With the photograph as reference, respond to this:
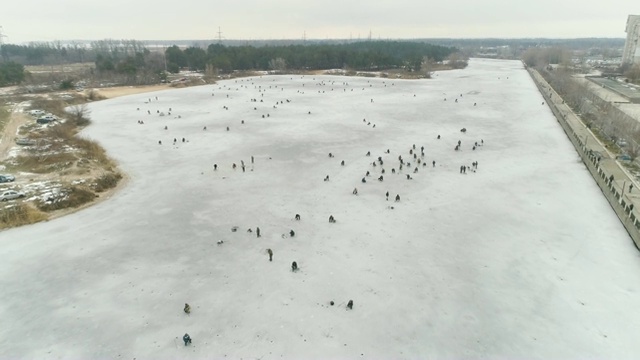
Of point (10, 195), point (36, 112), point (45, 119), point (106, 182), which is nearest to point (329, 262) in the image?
point (106, 182)

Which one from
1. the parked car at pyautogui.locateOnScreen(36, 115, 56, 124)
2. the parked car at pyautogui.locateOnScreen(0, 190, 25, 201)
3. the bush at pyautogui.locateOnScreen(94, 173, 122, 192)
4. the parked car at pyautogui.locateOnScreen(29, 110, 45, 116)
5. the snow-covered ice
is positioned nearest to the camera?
the snow-covered ice

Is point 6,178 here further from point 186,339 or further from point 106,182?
point 186,339

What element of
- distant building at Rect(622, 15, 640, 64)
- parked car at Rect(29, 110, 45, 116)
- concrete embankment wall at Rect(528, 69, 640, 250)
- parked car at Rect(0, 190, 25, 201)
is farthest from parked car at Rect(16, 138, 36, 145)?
distant building at Rect(622, 15, 640, 64)

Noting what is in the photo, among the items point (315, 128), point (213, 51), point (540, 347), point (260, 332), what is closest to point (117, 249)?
point (260, 332)

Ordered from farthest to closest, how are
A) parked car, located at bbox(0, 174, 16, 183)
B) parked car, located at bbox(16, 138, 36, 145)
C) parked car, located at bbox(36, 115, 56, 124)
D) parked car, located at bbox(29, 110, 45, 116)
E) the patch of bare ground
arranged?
parked car, located at bbox(29, 110, 45, 116)
parked car, located at bbox(36, 115, 56, 124)
parked car, located at bbox(16, 138, 36, 145)
parked car, located at bbox(0, 174, 16, 183)
the patch of bare ground

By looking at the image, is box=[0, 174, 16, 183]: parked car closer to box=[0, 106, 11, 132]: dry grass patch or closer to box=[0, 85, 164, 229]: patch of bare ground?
box=[0, 85, 164, 229]: patch of bare ground

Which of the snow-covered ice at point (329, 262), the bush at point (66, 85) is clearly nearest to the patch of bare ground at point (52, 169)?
the snow-covered ice at point (329, 262)
